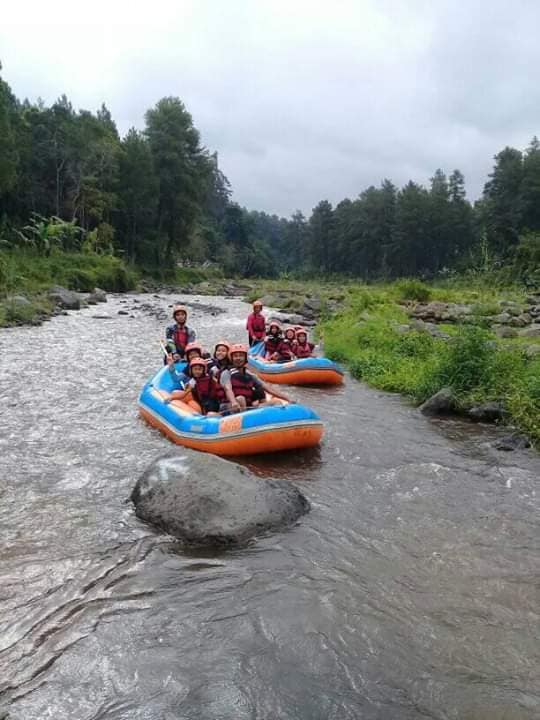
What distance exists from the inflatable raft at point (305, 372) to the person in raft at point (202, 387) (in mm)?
3504

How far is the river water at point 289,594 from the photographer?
330 cm

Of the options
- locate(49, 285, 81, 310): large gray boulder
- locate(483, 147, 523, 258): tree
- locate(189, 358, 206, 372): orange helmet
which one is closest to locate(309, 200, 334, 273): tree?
locate(483, 147, 523, 258): tree

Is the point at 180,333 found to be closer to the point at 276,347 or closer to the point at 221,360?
the point at 276,347

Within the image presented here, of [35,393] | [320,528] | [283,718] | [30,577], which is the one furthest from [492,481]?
[35,393]

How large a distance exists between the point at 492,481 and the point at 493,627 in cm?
286

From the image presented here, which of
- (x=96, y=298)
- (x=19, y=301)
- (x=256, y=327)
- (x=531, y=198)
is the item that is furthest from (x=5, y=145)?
(x=531, y=198)

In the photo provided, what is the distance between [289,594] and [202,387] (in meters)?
3.99

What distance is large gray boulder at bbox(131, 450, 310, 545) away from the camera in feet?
16.5

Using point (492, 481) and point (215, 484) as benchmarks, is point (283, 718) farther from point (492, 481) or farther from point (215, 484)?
point (492, 481)

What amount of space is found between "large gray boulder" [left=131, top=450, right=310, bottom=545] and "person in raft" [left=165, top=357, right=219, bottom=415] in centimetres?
209

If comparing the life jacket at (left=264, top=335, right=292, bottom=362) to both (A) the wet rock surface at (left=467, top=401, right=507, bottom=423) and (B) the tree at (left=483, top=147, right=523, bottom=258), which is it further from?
(B) the tree at (left=483, top=147, right=523, bottom=258)

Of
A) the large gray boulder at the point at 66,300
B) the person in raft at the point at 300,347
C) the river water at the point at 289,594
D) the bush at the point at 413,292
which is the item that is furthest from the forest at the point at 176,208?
the river water at the point at 289,594

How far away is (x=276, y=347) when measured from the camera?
12.5m

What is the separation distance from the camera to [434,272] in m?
65.5
